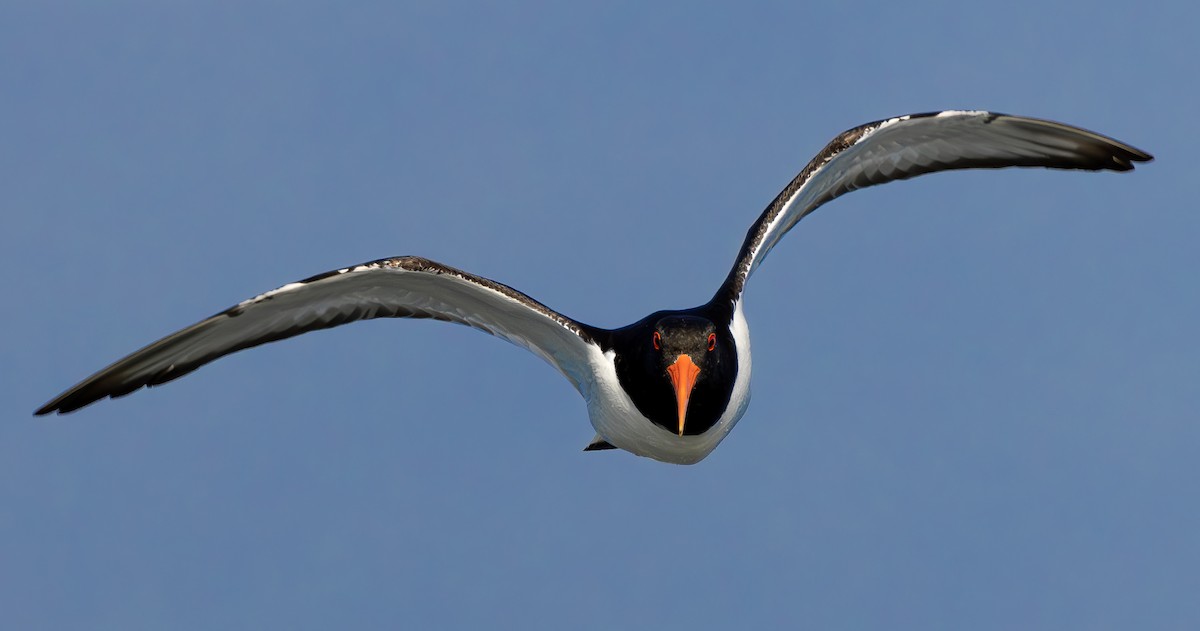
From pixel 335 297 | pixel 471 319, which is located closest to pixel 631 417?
pixel 471 319

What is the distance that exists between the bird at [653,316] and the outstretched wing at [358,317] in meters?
0.01

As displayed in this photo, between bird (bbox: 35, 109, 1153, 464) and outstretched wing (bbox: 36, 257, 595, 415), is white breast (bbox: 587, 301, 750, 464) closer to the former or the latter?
bird (bbox: 35, 109, 1153, 464)

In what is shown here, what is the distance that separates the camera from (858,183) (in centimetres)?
1381

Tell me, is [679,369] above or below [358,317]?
below

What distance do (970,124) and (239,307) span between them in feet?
24.8

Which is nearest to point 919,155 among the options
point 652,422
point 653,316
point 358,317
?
point 653,316

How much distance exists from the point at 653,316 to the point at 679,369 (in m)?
1.02

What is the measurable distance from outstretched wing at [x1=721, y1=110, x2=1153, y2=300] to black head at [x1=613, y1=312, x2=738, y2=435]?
4.36ft

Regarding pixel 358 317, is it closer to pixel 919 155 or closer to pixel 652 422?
pixel 652 422

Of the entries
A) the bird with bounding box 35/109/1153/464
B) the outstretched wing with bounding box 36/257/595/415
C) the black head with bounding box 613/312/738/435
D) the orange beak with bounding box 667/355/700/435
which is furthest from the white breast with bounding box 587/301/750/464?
the orange beak with bounding box 667/355/700/435

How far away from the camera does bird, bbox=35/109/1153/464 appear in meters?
11.1

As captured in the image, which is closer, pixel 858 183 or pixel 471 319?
pixel 471 319

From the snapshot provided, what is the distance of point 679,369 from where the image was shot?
1070 cm

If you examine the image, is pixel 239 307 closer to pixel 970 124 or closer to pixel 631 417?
pixel 631 417
